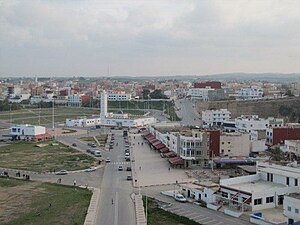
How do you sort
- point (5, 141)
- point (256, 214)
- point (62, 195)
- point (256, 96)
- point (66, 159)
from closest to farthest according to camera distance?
point (256, 214), point (62, 195), point (66, 159), point (5, 141), point (256, 96)

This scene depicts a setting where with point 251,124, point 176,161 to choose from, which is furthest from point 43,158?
point 251,124

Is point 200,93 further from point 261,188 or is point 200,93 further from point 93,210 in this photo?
point 93,210

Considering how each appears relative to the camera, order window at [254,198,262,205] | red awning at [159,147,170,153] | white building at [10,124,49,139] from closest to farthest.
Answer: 1. window at [254,198,262,205]
2. red awning at [159,147,170,153]
3. white building at [10,124,49,139]

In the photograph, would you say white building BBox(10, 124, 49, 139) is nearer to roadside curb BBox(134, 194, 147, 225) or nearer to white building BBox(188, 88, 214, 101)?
roadside curb BBox(134, 194, 147, 225)

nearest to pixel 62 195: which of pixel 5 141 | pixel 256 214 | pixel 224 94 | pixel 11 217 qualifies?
pixel 11 217

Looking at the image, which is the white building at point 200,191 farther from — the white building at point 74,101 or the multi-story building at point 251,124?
the white building at point 74,101

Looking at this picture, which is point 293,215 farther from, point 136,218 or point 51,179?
point 51,179

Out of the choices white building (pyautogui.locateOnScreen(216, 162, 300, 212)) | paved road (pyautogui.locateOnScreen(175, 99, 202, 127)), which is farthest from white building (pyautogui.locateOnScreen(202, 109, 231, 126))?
white building (pyautogui.locateOnScreen(216, 162, 300, 212))
